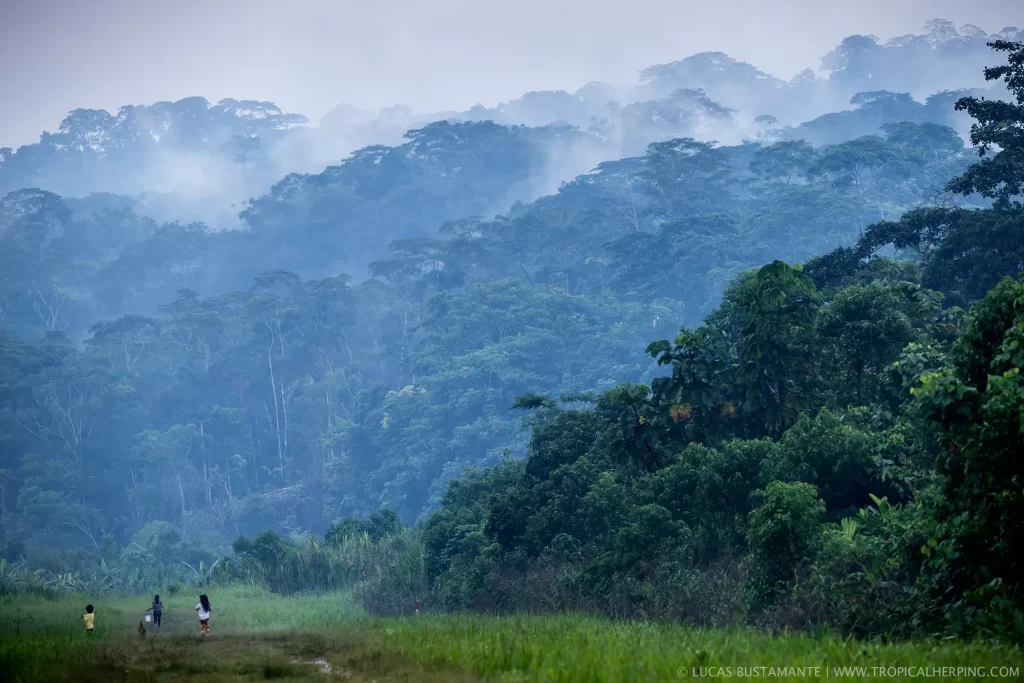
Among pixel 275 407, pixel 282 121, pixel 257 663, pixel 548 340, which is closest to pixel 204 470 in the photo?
pixel 275 407

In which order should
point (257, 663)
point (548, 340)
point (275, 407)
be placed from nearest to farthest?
point (257, 663), point (548, 340), point (275, 407)

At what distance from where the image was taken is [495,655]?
10258mm

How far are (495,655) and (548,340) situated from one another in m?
48.7

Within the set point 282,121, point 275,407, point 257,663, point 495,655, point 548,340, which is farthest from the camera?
point 282,121

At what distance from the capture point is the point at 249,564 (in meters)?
35.8

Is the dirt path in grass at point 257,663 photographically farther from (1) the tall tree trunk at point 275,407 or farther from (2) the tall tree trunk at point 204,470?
(1) the tall tree trunk at point 275,407

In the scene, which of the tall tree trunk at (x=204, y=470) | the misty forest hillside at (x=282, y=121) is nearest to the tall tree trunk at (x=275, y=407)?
the tall tree trunk at (x=204, y=470)

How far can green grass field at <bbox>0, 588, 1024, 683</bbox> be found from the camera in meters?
8.20

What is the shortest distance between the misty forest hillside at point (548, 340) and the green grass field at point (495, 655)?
6.95ft

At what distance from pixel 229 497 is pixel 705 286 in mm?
31754

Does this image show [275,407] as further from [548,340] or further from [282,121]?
[282,121]

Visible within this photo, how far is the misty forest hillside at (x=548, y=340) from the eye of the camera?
15930mm

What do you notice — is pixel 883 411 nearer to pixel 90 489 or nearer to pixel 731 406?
pixel 731 406

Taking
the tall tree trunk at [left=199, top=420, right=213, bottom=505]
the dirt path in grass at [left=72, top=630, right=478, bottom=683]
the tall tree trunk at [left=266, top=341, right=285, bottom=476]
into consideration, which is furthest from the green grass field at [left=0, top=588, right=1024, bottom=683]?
the tall tree trunk at [left=266, top=341, right=285, bottom=476]
